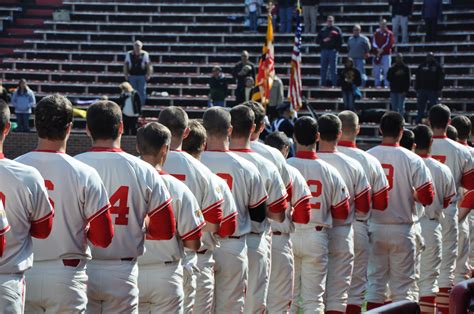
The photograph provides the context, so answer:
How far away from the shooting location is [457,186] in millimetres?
14125

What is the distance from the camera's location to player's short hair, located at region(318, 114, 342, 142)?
453 inches

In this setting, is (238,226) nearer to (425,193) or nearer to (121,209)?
(121,209)

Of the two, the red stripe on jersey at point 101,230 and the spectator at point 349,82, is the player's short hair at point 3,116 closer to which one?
the red stripe on jersey at point 101,230

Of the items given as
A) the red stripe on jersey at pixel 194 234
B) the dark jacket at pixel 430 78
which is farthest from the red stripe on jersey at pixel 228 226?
the dark jacket at pixel 430 78

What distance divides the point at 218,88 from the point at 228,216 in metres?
19.9

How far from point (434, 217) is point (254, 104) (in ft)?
10.6

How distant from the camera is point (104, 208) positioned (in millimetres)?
7719

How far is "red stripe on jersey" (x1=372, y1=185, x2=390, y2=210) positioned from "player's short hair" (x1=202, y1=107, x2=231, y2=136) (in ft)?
8.56

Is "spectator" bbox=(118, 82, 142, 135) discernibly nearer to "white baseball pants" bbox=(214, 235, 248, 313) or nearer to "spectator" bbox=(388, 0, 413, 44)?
"spectator" bbox=(388, 0, 413, 44)

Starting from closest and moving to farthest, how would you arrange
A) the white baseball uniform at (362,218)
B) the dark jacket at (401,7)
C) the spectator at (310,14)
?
the white baseball uniform at (362,218) → the dark jacket at (401,7) → the spectator at (310,14)

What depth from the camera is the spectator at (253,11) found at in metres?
33.9

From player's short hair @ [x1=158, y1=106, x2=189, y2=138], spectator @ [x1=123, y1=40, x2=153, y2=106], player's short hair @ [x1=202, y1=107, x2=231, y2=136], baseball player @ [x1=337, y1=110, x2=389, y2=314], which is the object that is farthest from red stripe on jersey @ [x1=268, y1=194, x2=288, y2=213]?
spectator @ [x1=123, y1=40, x2=153, y2=106]

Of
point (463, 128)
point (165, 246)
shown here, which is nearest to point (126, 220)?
point (165, 246)

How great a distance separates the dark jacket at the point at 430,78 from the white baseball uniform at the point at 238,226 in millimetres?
18067
